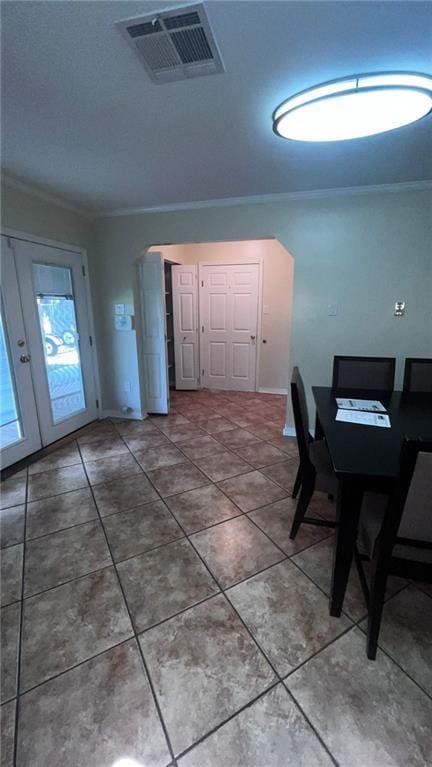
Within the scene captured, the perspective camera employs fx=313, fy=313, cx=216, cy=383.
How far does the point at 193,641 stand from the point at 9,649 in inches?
31.2

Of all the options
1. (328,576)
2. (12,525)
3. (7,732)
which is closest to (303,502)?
(328,576)

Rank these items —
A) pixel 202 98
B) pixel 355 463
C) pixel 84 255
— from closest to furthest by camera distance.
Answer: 1. pixel 355 463
2. pixel 202 98
3. pixel 84 255

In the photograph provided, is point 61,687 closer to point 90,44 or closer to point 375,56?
point 90,44

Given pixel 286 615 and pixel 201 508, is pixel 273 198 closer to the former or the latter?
pixel 201 508

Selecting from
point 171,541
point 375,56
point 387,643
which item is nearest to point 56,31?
point 375,56

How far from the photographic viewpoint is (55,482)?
2617mm

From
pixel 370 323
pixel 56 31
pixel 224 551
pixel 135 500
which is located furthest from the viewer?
pixel 370 323

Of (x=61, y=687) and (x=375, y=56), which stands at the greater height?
(x=375, y=56)

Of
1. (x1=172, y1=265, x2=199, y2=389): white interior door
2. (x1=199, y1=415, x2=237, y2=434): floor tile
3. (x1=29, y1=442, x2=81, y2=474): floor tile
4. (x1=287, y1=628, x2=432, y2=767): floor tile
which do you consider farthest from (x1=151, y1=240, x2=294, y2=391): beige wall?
(x1=287, y1=628, x2=432, y2=767): floor tile

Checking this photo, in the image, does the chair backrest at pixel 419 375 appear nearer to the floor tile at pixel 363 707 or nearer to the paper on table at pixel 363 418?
the paper on table at pixel 363 418

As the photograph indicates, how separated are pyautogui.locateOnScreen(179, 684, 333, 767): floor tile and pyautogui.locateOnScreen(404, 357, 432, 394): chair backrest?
A: 7.21ft

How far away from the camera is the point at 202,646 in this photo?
136cm

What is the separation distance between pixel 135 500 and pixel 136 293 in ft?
8.16

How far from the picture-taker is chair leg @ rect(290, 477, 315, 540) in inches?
71.4
